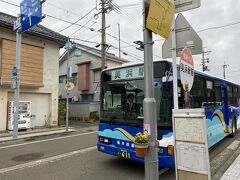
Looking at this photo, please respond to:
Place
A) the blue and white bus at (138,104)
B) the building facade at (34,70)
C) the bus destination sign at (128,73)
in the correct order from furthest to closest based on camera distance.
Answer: the building facade at (34,70) < the bus destination sign at (128,73) < the blue and white bus at (138,104)

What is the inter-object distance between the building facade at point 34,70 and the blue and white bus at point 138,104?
9.42 metres

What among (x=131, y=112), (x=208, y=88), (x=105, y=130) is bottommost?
(x=105, y=130)

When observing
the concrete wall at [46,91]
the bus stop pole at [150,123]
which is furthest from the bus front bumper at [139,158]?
the concrete wall at [46,91]

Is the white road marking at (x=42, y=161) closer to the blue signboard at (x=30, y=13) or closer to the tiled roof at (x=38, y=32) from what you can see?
the blue signboard at (x=30, y=13)

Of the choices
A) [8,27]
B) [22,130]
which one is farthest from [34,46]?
[22,130]

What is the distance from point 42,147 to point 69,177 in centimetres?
420

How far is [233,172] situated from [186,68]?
3094 mm

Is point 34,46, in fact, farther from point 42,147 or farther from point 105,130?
point 105,130

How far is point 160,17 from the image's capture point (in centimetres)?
320

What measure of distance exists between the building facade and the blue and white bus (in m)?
9.42

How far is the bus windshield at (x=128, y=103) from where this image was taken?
4785 millimetres

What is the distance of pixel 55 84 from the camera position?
54.2ft

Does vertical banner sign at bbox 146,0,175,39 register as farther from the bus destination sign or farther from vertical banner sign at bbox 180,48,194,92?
the bus destination sign

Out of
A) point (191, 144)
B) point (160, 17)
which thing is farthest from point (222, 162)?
point (160, 17)
